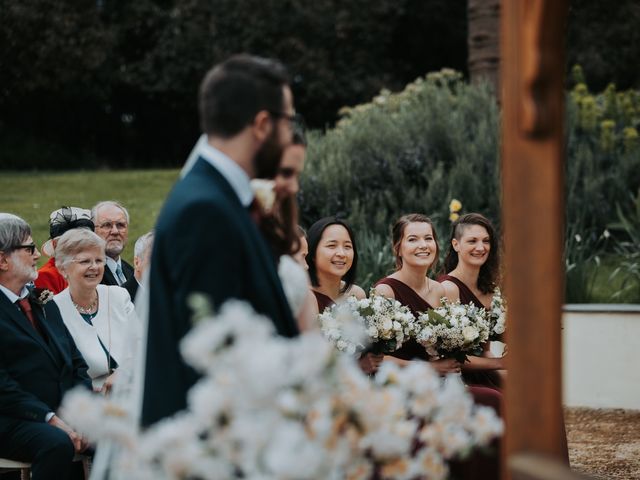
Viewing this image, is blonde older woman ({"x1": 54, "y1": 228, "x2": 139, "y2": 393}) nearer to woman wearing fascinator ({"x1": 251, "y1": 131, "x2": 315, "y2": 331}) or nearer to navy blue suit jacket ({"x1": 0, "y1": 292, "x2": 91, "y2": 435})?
navy blue suit jacket ({"x1": 0, "y1": 292, "x2": 91, "y2": 435})

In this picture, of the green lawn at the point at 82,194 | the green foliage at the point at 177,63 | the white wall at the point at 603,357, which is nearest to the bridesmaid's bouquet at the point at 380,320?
the white wall at the point at 603,357

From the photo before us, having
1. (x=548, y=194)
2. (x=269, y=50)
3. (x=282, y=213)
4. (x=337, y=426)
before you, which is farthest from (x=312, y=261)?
(x=269, y=50)

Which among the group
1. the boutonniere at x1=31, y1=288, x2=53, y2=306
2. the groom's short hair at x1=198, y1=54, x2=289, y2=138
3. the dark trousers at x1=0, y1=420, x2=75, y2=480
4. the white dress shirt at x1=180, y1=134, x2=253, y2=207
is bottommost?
the dark trousers at x1=0, y1=420, x2=75, y2=480

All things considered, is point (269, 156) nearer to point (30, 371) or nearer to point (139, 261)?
point (30, 371)

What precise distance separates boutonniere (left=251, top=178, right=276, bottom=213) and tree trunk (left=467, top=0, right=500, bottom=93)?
998cm

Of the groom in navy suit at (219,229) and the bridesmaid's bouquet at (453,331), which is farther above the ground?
the groom in navy suit at (219,229)

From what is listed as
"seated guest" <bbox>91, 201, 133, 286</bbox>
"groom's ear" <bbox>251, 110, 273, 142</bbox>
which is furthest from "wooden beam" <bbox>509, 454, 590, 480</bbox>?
"seated guest" <bbox>91, 201, 133, 286</bbox>

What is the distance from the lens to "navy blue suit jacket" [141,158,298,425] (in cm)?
267

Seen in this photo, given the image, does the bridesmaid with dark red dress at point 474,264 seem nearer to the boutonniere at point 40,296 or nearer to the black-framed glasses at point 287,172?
the boutonniere at point 40,296

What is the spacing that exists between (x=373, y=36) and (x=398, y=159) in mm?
11651

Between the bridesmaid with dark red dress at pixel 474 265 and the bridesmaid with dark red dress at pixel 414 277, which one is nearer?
the bridesmaid with dark red dress at pixel 414 277

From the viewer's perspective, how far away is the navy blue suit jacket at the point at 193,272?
267cm

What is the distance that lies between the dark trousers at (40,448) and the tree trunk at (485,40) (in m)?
8.67

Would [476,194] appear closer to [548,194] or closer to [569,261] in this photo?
[569,261]
